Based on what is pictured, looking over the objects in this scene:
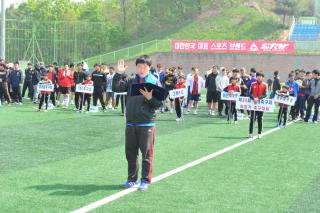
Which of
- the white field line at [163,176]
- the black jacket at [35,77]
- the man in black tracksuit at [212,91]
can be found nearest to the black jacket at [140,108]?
the white field line at [163,176]

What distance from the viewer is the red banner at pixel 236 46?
175 feet

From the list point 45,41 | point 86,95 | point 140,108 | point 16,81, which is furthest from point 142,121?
point 45,41

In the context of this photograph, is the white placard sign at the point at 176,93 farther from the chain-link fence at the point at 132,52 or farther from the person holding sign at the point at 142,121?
the chain-link fence at the point at 132,52

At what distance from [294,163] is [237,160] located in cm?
112

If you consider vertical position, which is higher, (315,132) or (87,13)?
(87,13)

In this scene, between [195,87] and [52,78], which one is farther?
[52,78]

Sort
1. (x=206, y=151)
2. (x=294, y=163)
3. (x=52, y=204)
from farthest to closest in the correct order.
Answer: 1. (x=206, y=151)
2. (x=294, y=163)
3. (x=52, y=204)

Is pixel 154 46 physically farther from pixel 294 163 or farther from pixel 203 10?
pixel 294 163

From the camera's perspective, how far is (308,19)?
231 feet

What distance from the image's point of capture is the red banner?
2104 inches

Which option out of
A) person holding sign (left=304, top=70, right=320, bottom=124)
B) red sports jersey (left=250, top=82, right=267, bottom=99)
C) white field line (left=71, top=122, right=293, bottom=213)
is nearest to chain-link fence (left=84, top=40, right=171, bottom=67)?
person holding sign (left=304, top=70, right=320, bottom=124)

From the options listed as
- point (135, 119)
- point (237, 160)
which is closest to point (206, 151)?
point (237, 160)

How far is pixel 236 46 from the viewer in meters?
54.9

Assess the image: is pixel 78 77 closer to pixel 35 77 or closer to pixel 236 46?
pixel 35 77
